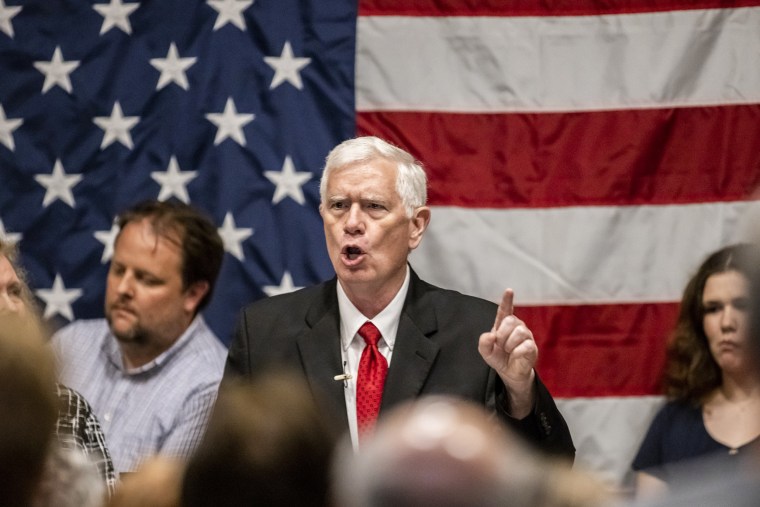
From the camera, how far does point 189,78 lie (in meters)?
4.35

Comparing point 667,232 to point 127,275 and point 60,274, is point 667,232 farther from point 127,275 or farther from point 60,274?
point 60,274

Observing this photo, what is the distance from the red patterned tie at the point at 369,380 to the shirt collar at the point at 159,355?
32.3 inches

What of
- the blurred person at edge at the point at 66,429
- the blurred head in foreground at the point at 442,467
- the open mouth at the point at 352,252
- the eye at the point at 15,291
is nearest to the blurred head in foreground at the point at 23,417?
the blurred person at edge at the point at 66,429

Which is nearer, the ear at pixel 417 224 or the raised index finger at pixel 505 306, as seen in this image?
the raised index finger at pixel 505 306

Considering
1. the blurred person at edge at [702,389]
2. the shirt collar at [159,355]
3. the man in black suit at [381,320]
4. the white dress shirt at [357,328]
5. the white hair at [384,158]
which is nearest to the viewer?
the man in black suit at [381,320]

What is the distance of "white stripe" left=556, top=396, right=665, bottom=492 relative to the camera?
13.5 ft

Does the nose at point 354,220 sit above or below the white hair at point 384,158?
below

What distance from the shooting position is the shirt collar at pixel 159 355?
12.3ft

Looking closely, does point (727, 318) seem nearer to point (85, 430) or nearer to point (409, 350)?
point (409, 350)

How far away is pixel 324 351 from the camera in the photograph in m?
3.12

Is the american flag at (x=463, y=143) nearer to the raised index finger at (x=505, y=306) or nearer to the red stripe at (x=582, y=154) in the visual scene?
the red stripe at (x=582, y=154)

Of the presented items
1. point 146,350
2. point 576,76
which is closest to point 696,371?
point 576,76

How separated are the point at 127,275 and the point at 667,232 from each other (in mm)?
1780

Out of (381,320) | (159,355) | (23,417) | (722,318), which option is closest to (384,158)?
(381,320)
